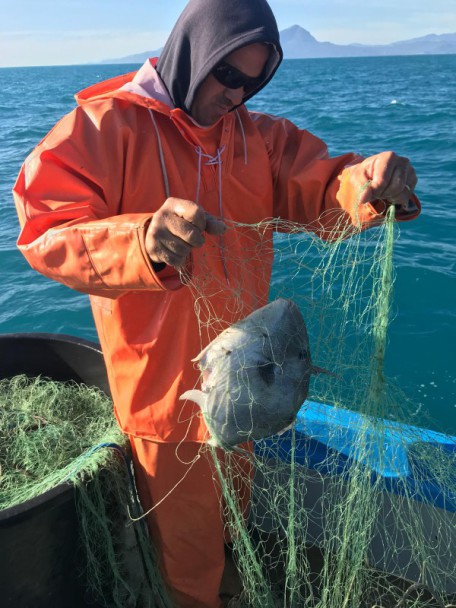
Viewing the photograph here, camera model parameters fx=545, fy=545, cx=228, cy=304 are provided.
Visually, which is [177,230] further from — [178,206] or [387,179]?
[387,179]

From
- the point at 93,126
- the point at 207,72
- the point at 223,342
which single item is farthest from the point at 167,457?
the point at 207,72

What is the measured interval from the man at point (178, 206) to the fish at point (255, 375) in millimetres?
300

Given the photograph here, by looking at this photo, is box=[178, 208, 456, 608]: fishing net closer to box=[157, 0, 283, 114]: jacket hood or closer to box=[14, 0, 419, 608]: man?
box=[14, 0, 419, 608]: man

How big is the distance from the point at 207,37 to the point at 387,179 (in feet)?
3.10

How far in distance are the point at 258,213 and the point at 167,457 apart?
1278mm

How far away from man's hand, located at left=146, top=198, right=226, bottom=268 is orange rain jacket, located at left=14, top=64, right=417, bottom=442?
6cm

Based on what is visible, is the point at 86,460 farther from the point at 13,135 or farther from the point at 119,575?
the point at 13,135

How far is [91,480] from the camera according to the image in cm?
259

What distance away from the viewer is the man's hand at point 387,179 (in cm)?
227

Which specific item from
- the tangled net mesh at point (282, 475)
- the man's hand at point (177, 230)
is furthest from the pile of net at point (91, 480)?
the man's hand at point (177, 230)

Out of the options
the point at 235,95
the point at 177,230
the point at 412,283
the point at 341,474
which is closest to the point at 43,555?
the point at 341,474

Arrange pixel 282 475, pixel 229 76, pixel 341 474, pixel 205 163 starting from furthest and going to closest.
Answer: pixel 282 475 → pixel 341 474 → pixel 205 163 → pixel 229 76

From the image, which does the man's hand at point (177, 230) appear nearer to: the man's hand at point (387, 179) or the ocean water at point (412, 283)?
the man's hand at point (387, 179)

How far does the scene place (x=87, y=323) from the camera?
7.54m
